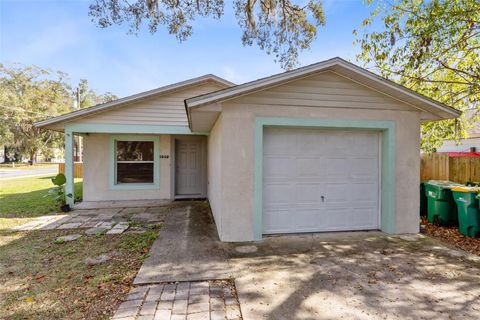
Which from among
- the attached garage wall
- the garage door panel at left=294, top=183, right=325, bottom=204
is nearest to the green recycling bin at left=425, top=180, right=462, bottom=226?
the attached garage wall

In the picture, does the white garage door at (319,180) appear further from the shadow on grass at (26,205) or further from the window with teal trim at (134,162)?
the shadow on grass at (26,205)

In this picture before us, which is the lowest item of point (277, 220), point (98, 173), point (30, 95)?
point (277, 220)

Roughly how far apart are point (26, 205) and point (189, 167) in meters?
5.67

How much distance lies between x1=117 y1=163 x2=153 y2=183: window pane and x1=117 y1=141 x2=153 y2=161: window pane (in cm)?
23

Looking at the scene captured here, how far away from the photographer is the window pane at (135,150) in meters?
9.18

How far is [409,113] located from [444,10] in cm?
296

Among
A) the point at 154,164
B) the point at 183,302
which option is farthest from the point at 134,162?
the point at 183,302

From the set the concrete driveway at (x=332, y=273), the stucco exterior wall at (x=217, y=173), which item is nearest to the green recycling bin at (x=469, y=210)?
the concrete driveway at (x=332, y=273)

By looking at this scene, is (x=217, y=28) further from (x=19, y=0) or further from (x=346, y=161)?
(x=346, y=161)

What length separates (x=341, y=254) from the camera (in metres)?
4.32

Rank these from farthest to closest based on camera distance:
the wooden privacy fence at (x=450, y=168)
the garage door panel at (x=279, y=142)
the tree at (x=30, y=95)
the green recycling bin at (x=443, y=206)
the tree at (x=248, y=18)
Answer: the tree at (x=30, y=95)
the wooden privacy fence at (x=450, y=168)
the tree at (x=248, y=18)
the green recycling bin at (x=443, y=206)
the garage door panel at (x=279, y=142)

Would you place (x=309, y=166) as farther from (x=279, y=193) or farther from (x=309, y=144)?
(x=279, y=193)

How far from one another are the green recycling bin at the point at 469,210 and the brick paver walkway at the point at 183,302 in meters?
5.50

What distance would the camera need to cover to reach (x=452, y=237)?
5363 mm
